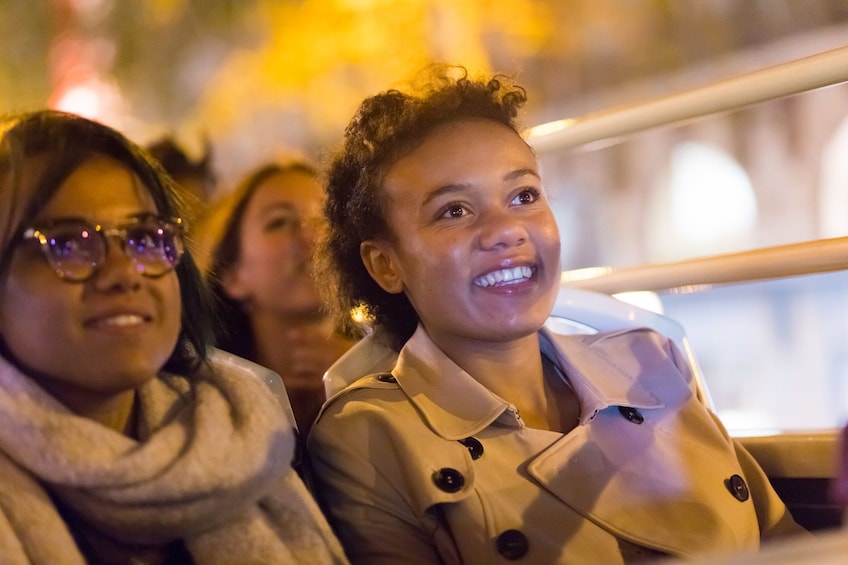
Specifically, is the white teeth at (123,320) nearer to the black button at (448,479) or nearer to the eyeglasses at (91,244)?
the eyeglasses at (91,244)

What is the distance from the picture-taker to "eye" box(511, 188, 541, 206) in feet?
3.29

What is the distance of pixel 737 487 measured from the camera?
990 mm

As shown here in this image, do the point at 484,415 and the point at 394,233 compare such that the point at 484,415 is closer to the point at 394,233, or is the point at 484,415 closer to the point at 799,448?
the point at 394,233

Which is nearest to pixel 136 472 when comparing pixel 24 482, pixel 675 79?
pixel 24 482

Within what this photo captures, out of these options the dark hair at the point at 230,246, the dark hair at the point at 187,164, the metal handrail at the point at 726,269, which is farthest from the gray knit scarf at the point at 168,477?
the metal handrail at the point at 726,269

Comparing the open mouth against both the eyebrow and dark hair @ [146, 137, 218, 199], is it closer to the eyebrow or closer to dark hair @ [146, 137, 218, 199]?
the eyebrow

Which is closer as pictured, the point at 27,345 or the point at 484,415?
the point at 27,345

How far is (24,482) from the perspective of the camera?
67 cm

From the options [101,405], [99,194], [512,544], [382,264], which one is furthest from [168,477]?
[382,264]

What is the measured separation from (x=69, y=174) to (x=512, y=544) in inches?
21.3

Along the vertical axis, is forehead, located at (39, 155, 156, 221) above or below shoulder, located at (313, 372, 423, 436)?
above

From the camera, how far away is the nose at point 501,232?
957mm

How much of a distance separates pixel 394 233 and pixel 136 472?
1.53ft

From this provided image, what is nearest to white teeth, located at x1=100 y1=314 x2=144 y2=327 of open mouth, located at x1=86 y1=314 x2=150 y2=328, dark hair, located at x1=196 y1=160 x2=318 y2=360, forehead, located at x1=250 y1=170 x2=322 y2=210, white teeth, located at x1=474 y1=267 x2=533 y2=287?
open mouth, located at x1=86 y1=314 x2=150 y2=328
